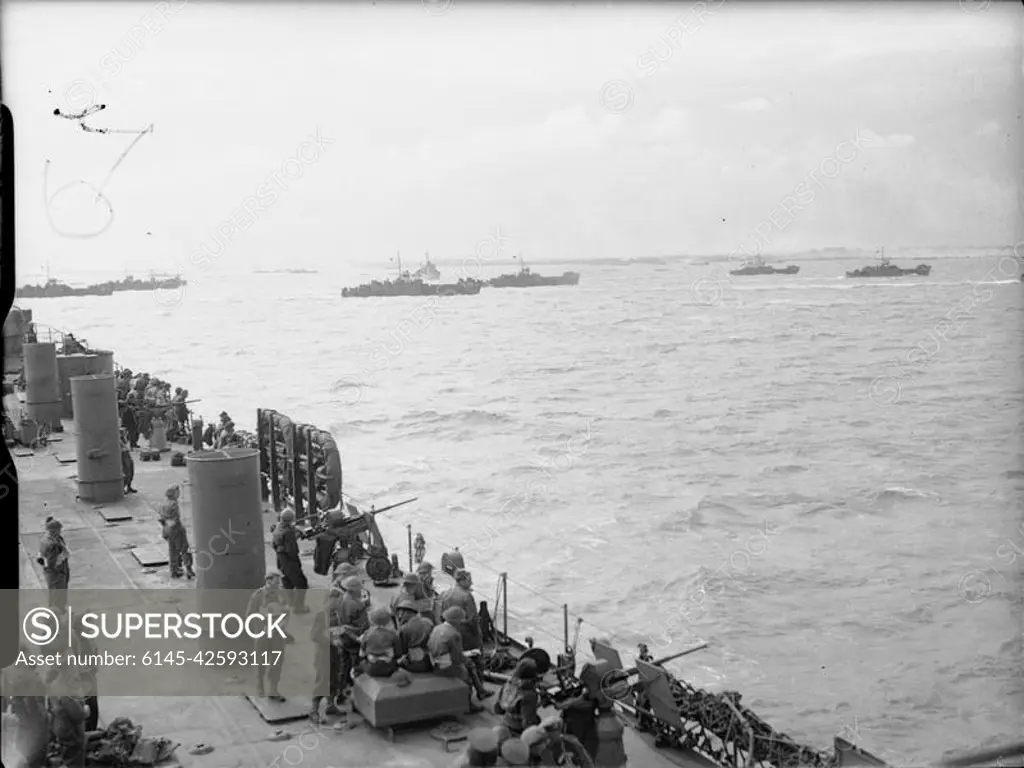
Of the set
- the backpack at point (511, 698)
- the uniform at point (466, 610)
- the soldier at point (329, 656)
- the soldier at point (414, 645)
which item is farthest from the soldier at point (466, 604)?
the backpack at point (511, 698)

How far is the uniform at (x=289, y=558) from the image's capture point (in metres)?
14.0

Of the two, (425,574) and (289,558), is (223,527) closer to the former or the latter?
(289,558)

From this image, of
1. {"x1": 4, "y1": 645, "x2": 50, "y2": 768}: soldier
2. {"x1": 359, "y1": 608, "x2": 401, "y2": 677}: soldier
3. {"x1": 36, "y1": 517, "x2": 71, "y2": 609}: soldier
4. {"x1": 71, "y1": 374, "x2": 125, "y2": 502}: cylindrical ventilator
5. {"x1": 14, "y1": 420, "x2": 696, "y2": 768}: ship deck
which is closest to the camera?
{"x1": 4, "y1": 645, "x2": 50, "y2": 768}: soldier

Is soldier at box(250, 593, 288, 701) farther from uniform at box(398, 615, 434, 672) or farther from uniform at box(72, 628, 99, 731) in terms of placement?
uniform at box(72, 628, 99, 731)

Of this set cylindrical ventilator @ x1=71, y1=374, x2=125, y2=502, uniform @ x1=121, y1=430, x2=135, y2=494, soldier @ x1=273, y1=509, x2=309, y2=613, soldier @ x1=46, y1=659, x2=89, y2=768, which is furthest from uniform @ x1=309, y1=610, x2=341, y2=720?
uniform @ x1=121, y1=430, x2=135, y2=494

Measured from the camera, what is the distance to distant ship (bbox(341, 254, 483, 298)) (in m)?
151

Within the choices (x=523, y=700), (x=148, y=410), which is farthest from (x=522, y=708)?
(x=148, y=410)

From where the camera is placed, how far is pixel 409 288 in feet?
495

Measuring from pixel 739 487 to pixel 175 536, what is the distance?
32.7 m

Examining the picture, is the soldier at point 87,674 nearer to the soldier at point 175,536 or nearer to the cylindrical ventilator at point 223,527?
the cylindrical ventilator at point 223,527

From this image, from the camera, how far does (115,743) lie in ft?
33.4

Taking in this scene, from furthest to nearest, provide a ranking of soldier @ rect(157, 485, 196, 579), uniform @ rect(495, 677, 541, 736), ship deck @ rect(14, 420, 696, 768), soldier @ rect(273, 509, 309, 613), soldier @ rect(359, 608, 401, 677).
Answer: soldier @ rect(157, 485, 196, 579), soldier @ rect(273, 509, 309, 613), soldier @ rect(359, 608, 401, 677), ship deck @ rect(14, 420, 696, 768), uniform @ rect(495, 677, 541, 736)

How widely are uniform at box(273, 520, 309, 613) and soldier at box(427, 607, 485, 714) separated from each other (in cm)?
334

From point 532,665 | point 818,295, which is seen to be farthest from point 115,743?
point 818,295
